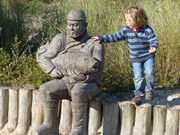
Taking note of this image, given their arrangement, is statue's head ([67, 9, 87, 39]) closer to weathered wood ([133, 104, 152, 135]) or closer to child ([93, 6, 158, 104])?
child ([93, 6, 158, 104])

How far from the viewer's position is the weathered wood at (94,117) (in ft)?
17.7

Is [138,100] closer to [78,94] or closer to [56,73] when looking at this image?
[78,94]

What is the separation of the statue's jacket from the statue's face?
0.08 meters

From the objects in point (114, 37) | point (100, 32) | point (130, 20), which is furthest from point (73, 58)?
point (100, 32)

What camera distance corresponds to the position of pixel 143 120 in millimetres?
5258

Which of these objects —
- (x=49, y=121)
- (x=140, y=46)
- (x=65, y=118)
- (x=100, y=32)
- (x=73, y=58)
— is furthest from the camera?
(x=100, y=32)

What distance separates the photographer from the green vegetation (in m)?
6.30

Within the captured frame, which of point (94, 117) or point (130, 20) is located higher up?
point (130, 20)

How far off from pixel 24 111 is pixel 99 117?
29.1 inches

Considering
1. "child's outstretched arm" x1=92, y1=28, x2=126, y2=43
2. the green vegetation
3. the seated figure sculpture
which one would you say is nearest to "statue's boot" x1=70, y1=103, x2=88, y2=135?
the seated figure sculpture

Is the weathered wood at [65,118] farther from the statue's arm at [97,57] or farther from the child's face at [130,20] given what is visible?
the child's face at [130,20]

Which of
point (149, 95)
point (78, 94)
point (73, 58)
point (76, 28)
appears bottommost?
point (149, 95)

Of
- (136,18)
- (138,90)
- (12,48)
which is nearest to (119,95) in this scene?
(138,90)

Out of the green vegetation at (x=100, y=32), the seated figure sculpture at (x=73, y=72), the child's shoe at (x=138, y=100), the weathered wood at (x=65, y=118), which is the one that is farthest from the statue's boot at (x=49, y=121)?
the green vegetation at (x=100, y=32)
